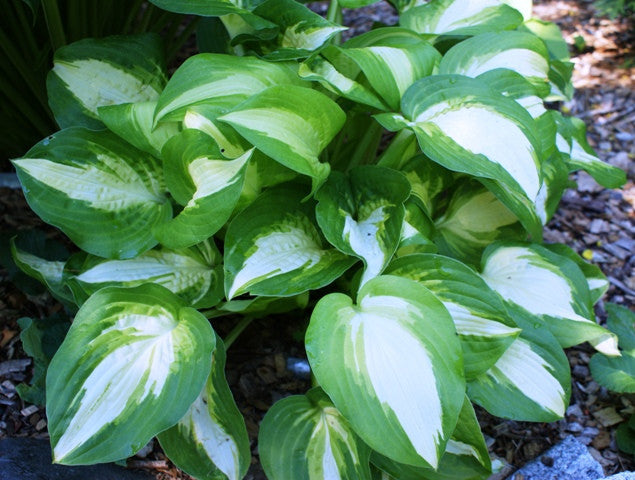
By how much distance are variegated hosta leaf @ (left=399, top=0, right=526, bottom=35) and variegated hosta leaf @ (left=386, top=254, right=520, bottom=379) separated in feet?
2.26

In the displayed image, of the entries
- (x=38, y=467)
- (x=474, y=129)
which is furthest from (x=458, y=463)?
(x=38, y=467)

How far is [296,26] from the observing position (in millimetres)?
1312

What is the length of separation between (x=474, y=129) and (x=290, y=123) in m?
0.34

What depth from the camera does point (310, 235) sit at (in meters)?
1.21

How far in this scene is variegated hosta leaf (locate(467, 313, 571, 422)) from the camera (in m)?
1.11

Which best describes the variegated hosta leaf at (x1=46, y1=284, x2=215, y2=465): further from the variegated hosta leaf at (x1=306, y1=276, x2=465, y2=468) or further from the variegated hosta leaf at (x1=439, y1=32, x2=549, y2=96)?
the variegated hosta leaf at (x1=439, y1=32, x2=549, y2=96)

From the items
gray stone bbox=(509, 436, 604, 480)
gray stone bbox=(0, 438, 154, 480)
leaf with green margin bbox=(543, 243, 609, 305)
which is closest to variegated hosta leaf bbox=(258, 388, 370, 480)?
gray stone bbox=(0, 438, 154, 480)

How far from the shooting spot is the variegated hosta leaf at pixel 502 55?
4.58 feet

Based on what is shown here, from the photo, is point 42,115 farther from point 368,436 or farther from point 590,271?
point 590,271

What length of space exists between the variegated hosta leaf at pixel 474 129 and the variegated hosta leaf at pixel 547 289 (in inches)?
4.8

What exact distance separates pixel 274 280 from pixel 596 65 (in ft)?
6.99

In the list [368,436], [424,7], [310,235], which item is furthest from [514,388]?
[424,7]

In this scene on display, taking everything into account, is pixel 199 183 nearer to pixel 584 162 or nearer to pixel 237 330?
pixel 237 330

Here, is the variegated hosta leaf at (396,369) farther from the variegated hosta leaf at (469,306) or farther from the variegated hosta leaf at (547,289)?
the variegated hosta leaf at (547,289)
